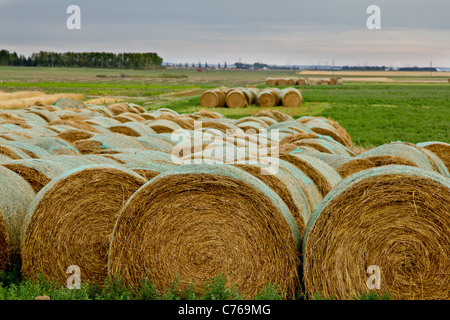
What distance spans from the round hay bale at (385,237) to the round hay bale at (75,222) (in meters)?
2.45

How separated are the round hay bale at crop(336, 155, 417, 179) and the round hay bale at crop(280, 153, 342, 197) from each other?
0.47 m

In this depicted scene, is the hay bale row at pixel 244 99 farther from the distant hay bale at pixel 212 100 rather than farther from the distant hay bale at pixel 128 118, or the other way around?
the distant hay bale at pixel 128 118

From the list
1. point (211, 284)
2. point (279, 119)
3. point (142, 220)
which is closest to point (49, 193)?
point (142, 220)

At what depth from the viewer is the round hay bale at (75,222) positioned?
20.1ft

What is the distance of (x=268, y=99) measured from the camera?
1500 inches

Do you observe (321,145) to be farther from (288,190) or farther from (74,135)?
(74,135)

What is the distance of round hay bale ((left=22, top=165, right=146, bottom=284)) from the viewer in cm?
612

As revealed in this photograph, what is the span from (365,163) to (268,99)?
1164 inches

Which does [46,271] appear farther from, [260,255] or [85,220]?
[260,255]

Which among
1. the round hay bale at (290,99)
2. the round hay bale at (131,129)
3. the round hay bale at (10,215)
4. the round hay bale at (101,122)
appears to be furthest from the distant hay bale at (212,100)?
the round hay bale at (10,215)

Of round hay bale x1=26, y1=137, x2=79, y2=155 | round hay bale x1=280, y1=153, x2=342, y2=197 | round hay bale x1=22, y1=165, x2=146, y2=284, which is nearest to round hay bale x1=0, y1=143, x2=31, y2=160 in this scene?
round hay bale x1=26, y1=137, x2=79, y2=155

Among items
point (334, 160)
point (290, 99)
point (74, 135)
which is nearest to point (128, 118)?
point (74, 135)

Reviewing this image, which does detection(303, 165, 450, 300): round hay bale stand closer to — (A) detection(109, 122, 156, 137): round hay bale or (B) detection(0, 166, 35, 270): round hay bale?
(B) detection(0, 166, 35, 270): round hay bale

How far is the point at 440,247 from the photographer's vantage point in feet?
16.6
